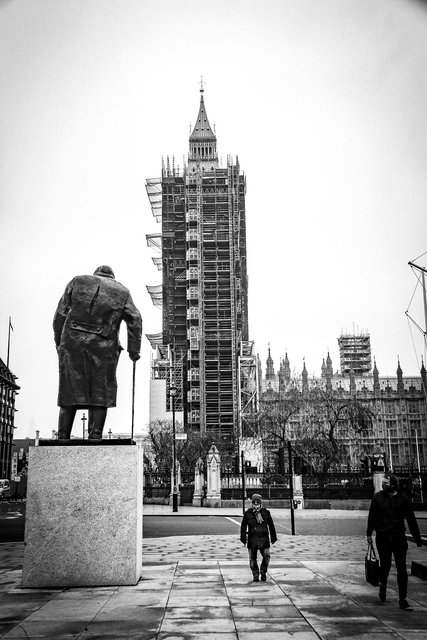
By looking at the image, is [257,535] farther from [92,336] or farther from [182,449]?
[182,449]

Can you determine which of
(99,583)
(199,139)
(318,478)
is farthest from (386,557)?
(199,139)

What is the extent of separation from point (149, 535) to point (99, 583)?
10454mm

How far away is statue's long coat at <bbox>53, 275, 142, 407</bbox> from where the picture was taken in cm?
1005

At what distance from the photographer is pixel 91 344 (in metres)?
10.2

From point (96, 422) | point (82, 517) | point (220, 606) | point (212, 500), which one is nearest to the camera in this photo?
point (220, 606)

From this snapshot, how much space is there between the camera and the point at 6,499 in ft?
178

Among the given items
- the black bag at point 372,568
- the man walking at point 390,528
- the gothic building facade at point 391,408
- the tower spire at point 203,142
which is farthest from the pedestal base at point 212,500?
the tower spire at point 203,142

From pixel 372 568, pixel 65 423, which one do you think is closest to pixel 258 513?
pixel 372 568

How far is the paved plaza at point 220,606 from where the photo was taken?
22.2 ft

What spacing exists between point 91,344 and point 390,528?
5.11 metres

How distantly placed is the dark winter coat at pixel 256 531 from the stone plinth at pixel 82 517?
1.91 meters

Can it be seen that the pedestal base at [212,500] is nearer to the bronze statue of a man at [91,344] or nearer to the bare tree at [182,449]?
the bare tree at [182,449]

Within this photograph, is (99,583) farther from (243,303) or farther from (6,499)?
(243,303)

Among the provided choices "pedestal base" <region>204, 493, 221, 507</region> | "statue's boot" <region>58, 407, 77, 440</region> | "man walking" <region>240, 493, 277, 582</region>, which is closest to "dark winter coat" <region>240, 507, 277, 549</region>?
"man walking" <region>240, 493, 277, 582</region>
